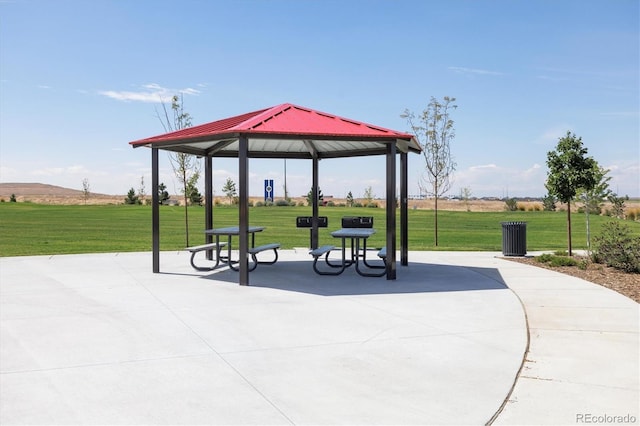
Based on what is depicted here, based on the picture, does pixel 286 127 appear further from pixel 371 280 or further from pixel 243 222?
pixel 371 280

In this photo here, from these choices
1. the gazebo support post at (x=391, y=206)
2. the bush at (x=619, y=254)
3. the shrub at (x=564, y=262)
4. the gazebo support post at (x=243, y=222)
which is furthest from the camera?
the shrub at (x=564, y=262)

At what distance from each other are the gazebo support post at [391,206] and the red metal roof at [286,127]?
43cm

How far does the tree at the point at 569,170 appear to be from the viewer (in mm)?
14984

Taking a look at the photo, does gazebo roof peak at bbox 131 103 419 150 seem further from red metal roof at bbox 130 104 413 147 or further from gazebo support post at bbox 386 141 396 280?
gazebo support post at bbox 386 141 396 280

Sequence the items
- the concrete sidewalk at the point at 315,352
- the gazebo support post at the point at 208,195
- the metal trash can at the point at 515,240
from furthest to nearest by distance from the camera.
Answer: the metal trash can at the point at 515,240 → the gazebo support post at the point at 208,195 → the concrete sidewalk at the point at 315,352

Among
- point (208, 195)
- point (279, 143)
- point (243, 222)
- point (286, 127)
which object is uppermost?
point (279, 143)

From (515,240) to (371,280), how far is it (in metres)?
6.57

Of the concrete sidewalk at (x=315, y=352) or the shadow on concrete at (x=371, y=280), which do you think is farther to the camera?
the shadow on concrete at (x=371, y=280)

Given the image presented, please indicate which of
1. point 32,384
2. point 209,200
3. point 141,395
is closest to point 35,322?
point 32,384

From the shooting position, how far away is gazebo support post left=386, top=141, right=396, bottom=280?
10.5 m

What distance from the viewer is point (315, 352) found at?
5695 millimetres

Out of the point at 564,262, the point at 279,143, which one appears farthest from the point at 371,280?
the point at 564,262

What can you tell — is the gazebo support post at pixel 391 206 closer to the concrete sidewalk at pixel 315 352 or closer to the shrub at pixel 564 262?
the concrete sidewalk at pixel 315 352

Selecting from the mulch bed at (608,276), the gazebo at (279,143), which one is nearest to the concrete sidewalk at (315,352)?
the mulch bed at (608,276)
